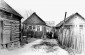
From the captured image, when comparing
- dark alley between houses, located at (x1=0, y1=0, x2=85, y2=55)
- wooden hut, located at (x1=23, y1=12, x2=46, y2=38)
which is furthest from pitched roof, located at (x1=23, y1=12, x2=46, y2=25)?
dark alley between houses, located at (x1=0, y1=0, x2=85, y2=55)

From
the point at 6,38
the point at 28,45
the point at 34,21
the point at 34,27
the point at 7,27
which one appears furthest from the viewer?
the point at 34,21

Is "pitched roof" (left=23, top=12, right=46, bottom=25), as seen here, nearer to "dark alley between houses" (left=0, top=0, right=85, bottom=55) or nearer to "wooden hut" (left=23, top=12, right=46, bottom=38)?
"wooden hut" (left=23, top=12, right=46, bottom=38)

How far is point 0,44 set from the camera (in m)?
9.49

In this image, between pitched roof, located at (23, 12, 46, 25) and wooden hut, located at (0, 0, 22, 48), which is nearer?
wooden hut, located at (0, 0, 22, 48)

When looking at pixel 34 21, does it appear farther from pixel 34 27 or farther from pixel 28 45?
pixel 28 45

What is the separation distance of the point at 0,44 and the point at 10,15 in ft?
11.4

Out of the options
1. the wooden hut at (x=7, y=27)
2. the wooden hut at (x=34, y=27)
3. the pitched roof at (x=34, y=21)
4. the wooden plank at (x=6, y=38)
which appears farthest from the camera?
the pitched roof at (x=34, y=21)

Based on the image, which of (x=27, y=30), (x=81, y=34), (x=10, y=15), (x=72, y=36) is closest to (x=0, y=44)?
(x=10, y=15)

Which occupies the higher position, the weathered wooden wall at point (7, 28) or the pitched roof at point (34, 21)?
the pitched roof at point (34, 21)

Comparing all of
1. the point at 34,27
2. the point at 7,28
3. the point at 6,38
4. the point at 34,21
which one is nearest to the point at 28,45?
the point at 6,38

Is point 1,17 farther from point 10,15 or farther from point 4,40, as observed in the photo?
point 4,40

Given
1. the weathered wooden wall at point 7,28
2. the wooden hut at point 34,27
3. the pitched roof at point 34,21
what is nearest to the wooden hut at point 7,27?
the weathered wooden wall at point 7,28

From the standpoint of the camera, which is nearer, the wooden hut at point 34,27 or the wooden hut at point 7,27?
the wooden hut at point 7,27

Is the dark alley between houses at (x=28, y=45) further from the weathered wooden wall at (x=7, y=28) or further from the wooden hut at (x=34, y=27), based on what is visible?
the wooden hut at (x=34, y=27)
